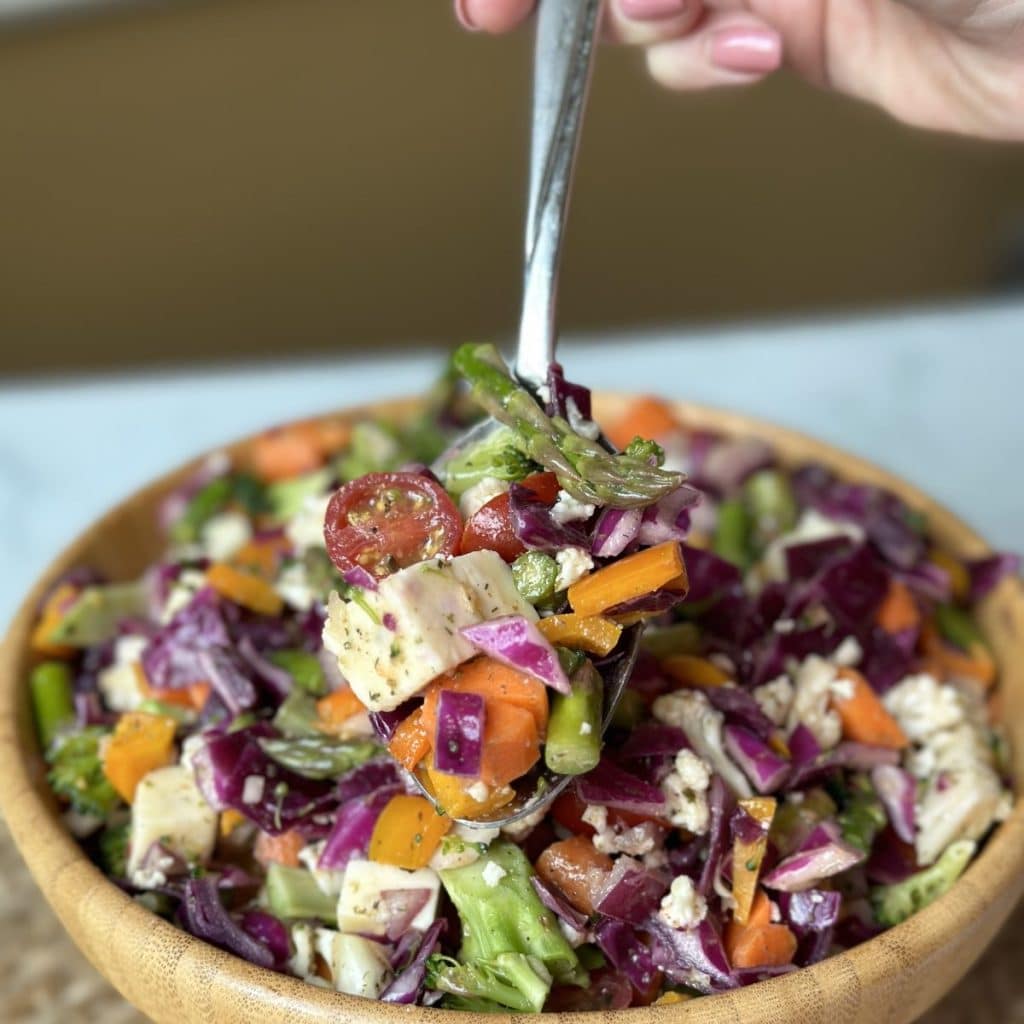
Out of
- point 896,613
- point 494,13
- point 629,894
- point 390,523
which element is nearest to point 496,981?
point 629,894

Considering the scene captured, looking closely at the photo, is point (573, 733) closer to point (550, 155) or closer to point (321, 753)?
point (321, 753)

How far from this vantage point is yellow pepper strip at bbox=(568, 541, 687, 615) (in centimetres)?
195

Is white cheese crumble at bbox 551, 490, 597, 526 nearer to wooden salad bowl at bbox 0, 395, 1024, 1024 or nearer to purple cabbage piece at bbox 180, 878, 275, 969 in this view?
wooden salad bowl at bbox 0, 395, 1024, 1024

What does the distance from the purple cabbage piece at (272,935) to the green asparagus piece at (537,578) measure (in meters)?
0.81

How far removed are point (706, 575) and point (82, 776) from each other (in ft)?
4.72

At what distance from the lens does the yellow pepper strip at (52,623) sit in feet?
9.30

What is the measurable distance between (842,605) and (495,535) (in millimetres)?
1110

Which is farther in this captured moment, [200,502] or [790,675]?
[200,502]

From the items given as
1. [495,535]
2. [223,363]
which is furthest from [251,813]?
[223,363]

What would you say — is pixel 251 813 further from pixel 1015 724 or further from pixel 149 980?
pixel 1015 724

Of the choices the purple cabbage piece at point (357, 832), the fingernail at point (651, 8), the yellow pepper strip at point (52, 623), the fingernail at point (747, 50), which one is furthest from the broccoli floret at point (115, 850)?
the fingernail at point (747, 50)

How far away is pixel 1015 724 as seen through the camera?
9.00ft

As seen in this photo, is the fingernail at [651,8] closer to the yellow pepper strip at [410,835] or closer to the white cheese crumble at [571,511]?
the white cheese crumble at [571,511]

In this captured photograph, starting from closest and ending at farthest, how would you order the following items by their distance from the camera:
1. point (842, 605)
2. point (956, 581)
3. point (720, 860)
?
1. point (720, 860)
2. point (842, 605)
3. point (956, 581)
